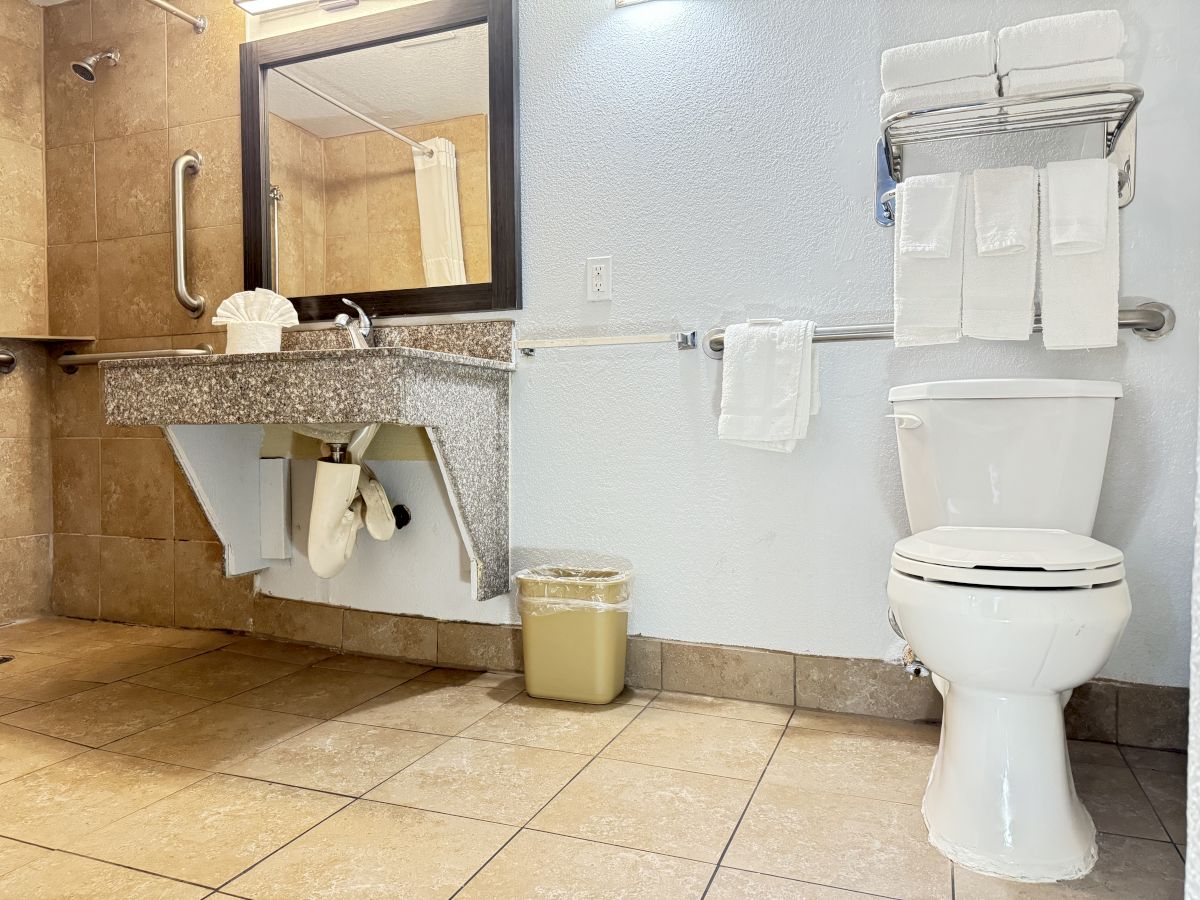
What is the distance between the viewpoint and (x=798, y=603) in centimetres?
183

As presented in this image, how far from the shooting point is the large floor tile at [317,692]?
1838 millimetres

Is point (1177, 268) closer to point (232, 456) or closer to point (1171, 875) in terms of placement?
point (1171, 875)

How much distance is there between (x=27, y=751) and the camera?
1575mm

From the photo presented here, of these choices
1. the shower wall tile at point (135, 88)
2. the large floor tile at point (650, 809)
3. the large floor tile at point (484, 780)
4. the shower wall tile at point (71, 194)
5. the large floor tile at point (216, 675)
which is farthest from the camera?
the shower wall tile at point (71, 194)

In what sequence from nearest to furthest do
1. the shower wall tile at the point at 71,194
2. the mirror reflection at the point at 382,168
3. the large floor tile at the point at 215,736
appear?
the large floor tile at the point at 215,736
the mirror reflection at the point at 382,168
the shower wall tile at the point at 71,194

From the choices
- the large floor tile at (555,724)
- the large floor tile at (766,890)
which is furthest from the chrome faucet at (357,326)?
the large floor tile at (766,890)

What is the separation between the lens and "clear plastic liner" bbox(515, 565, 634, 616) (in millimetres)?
1838

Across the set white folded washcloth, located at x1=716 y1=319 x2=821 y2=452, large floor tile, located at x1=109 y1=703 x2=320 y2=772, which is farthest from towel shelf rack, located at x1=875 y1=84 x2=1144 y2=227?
large floor tile, located at x1=109 y1=703 x2=320 y2=772

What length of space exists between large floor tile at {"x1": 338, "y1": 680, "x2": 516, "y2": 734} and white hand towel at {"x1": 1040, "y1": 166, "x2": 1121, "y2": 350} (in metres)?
1.41

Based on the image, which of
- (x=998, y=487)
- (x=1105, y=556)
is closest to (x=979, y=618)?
(x=1105, y=556)

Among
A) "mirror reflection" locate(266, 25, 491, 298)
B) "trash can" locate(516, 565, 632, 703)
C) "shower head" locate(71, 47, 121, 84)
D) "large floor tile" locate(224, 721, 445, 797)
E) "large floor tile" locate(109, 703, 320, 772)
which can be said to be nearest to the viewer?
"large floor tile" locate(224, 721, 445, 797)

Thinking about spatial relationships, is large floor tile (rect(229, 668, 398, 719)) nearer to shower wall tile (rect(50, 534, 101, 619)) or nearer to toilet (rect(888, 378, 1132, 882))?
shower wall tile (rect(50, 534, 101, 619))

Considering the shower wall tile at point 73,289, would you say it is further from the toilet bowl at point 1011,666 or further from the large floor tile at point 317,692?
the toilet bowl at point 1011,666

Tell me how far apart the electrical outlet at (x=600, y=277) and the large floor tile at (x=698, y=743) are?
1.00 metres
